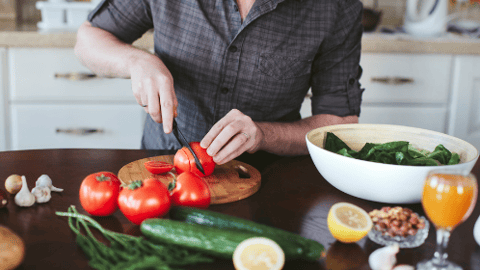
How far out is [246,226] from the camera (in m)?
0.63

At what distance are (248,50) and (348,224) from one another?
2.22 feet

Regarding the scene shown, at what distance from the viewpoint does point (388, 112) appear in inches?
86.4

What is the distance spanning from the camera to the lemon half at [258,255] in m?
0.54

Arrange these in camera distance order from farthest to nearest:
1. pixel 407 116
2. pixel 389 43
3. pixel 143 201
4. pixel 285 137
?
pixel 407 116 < pixel 389 43 < pixel 285 137 < pixel 143 201

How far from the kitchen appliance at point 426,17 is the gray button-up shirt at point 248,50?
1182mm

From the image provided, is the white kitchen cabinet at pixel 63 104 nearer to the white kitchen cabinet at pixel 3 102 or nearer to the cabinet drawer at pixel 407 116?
the white kitchen cabinet at pixel 3 102

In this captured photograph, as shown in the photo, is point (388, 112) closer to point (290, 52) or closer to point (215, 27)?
point (290, 52)

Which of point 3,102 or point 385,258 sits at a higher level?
point 385,258

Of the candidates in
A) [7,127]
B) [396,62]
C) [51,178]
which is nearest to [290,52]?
[51,178]

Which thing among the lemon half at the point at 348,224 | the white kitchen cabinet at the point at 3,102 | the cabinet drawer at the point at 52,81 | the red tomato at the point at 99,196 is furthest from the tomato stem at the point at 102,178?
the white kitchen cabinet at the point at 3,102

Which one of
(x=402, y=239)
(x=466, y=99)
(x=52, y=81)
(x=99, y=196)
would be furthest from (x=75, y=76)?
(x=466, y=99)

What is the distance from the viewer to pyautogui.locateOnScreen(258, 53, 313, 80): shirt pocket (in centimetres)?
122

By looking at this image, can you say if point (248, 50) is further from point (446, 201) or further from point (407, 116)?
point (407, 116)

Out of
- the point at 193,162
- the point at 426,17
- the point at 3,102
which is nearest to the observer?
the point at 193,162
